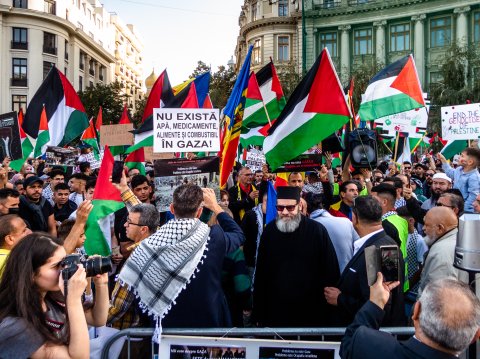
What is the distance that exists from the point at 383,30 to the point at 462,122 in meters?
34.9

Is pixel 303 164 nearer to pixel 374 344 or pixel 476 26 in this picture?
pixel 374 344

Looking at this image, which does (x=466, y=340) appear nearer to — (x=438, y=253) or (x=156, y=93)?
(x=438, y=253)

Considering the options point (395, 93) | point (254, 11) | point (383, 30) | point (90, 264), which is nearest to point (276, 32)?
point (254, 11)

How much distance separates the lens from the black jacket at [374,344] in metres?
2.20

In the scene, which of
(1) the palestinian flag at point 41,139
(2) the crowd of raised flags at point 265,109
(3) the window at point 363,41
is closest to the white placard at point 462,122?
(2) the crowd of raised flags at point 265,109

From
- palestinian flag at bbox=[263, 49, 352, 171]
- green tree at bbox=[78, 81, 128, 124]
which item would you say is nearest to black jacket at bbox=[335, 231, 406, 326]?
palestinian flag at bbox=[263, 49, 352, 171]

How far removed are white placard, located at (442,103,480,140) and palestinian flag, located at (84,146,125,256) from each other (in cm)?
734

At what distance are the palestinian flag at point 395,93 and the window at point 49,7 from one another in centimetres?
5055

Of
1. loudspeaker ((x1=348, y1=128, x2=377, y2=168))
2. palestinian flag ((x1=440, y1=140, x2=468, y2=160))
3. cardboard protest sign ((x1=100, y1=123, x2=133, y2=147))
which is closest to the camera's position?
loudspeaker ((x1=348, y1=128, x2=377, y2=168))

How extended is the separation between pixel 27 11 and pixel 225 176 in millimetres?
49556

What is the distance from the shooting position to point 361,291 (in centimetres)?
364

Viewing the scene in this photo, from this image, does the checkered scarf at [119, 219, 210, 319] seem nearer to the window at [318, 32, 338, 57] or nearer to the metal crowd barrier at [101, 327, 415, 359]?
the metal crowd barrier at [101, 327, 415, 359]

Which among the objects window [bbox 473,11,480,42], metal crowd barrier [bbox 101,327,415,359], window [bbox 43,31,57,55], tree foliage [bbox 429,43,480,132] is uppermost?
window [bbox 43,31,57,55]

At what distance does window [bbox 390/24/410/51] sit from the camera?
4119 centimetres
